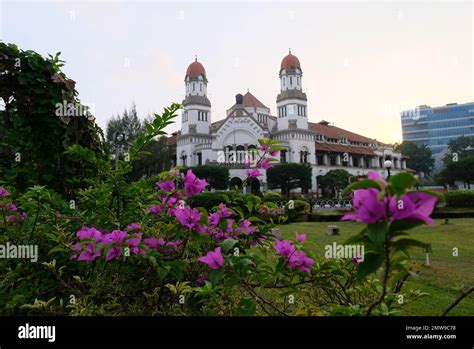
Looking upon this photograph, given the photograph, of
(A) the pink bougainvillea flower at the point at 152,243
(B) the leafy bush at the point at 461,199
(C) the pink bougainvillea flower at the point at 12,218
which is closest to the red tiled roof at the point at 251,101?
(B) the leafy bush at the point at 461,199

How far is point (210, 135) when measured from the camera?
3625cm

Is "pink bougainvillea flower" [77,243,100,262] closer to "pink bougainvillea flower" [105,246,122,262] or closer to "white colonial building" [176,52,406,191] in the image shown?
"pink bougainvillea flower" [105,246,122,262]

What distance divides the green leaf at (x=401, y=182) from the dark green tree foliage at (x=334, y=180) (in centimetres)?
2856

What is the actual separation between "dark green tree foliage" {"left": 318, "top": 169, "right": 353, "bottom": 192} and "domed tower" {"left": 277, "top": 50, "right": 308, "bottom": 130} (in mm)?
7591

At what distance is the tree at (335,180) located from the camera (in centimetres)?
2842

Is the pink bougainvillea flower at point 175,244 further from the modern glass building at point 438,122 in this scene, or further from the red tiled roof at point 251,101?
the red tiled roof at point 251,101

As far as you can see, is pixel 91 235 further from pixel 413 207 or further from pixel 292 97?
pixel 292 97

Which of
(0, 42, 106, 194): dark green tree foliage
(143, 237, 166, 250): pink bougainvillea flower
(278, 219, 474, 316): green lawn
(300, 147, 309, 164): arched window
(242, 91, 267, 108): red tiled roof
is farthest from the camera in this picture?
(242, 91, 267, 108): red tiled roof

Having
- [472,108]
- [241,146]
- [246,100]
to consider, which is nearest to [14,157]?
[472,108]

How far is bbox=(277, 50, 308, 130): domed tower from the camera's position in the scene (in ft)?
118

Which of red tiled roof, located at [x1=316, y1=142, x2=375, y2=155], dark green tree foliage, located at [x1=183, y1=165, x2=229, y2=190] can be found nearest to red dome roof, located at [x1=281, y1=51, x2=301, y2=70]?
red tiled roof, located at [x1=316, y1=142, x2=375, y2=155]

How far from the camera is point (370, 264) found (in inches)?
33.0

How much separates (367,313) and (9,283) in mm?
1617

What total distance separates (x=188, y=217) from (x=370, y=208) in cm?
73
